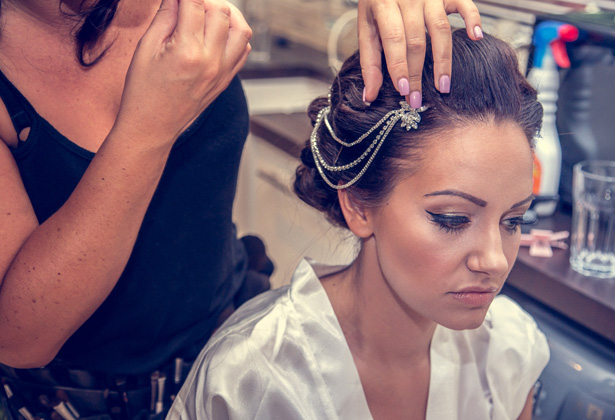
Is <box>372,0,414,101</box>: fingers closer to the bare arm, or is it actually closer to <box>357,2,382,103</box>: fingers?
<box>357,2,382,103</box>: fingers

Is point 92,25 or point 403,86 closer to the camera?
point 403,86

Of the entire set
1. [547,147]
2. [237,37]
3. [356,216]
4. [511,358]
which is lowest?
[511,358]

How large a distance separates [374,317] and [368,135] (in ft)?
1.12

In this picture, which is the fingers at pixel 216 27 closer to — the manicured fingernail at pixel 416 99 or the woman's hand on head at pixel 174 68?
the woman's hand on head at pixel 174 68

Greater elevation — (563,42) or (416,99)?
(416,99)

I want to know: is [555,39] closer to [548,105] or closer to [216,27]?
[548,105]

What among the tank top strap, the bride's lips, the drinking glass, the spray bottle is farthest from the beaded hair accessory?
the spray bottle

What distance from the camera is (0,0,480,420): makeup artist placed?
2.98 feet

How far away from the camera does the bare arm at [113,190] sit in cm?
89

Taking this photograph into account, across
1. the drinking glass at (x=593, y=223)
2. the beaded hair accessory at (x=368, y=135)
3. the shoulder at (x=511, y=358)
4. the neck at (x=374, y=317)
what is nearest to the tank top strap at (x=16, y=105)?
the beaded hair accessory at (x=368, y=135)

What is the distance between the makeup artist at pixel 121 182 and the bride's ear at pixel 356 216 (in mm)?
205

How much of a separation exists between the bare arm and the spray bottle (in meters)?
1.06

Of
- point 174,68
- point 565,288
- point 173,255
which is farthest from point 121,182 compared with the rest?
point 565,288

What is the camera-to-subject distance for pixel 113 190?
91 cm
